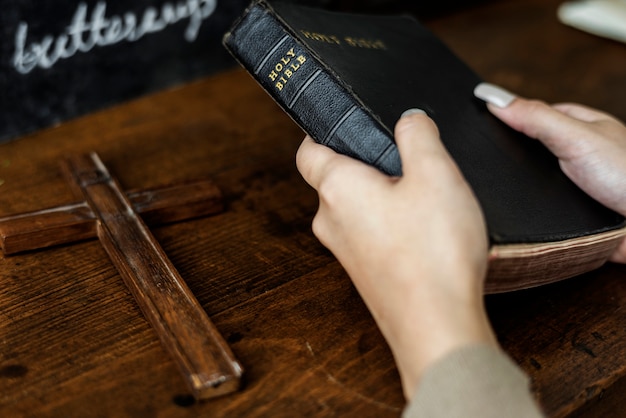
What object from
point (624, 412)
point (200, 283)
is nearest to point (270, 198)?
point (200, 283)

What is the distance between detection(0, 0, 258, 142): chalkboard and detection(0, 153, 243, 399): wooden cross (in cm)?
18

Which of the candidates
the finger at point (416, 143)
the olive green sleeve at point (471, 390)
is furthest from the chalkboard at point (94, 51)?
the olive green sleeve at point (471, 390)

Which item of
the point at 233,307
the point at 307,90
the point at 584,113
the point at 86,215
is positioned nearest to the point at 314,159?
the point at 307,90

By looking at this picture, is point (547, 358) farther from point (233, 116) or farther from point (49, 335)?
point (233, 116)

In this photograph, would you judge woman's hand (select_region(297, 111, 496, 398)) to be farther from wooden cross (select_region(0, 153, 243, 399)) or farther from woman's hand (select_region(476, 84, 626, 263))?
woman's hand (select_region(476, 84, 626, 263))

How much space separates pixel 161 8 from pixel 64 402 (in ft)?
2.29

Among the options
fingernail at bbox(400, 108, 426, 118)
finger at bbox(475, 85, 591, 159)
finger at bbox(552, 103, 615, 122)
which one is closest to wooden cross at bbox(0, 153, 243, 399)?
fingernail at bbox(400, 108, 426, 118)

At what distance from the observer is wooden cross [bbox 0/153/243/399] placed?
663 millimetres

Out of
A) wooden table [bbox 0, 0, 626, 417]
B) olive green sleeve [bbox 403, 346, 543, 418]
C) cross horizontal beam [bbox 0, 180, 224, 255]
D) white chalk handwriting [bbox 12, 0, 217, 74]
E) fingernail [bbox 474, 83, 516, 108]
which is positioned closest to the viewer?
olive green sleeve [bbox 403, 346, 543, 418]

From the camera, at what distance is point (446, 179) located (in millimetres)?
629

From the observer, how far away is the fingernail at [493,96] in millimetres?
930

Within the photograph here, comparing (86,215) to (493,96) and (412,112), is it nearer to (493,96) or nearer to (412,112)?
(412,112)

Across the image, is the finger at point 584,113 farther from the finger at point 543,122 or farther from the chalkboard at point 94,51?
the chalkboard at point 94,51

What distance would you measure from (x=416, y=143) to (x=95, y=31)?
0.63 meters
